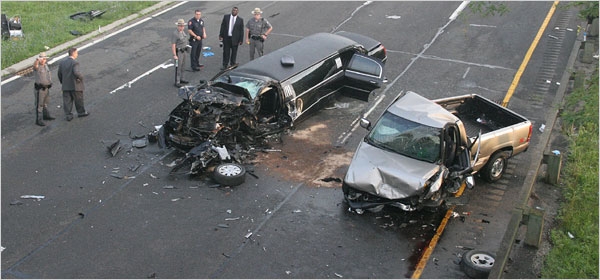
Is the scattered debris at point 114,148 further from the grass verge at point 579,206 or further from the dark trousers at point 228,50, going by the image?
the grass verge at point 579,206

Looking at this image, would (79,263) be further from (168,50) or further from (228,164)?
(168,50)

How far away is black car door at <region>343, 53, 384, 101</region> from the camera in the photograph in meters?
15.6

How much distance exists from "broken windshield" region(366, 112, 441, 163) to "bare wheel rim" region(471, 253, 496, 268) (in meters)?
1.99

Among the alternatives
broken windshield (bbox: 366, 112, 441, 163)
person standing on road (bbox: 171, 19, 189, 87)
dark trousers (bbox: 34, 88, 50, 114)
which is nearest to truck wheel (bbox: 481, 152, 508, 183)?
broken windshield (bbox: 366, 112, 441, 163)

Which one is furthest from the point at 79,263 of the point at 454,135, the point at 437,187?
the point at 454,135

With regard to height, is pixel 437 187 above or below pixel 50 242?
above

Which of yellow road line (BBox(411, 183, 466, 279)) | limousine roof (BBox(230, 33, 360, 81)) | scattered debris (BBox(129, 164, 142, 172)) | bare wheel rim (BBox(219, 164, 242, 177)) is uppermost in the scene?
limousine roof (BBox(230, 33, 360, 81))

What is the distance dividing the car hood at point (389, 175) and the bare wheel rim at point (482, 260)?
4.71ft

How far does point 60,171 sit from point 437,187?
276 inches

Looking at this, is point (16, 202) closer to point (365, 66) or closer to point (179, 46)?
point (179, 46)

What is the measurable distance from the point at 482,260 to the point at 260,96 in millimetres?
5761

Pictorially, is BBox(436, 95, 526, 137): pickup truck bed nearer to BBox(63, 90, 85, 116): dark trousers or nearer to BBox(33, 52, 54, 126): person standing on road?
BBox(63, 90, 85, 116): dark trousers

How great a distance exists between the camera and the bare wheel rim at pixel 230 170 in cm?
1281

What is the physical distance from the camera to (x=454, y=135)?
40.2 feet
